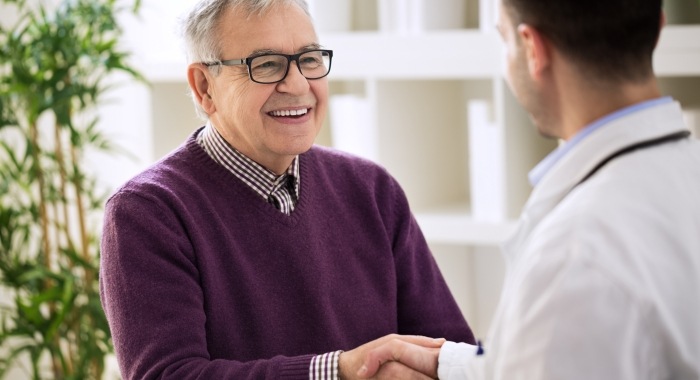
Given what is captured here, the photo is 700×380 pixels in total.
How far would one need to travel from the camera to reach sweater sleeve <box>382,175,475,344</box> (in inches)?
81.7

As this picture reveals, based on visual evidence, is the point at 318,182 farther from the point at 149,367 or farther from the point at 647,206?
the point at 647,206

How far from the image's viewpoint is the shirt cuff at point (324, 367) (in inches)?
67.5

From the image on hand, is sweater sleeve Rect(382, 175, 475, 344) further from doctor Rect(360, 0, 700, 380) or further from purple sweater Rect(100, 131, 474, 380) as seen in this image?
doctor Rect(360, 0, 700, 380)


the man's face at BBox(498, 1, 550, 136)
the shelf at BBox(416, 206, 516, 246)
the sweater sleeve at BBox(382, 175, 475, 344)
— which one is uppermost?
the man's face at BBox(498, 1, 550, 136)

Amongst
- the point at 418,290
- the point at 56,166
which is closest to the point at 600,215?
the point at 418,290

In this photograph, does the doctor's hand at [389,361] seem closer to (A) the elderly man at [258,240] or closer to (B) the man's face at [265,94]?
(A) the elderly man at [258,240]

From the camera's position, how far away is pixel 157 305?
1.71 m

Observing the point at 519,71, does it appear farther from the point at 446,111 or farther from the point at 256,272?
the point at 446,111

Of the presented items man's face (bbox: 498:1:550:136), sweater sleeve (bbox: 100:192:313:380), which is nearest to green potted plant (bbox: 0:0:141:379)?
sweater sleeve (bbox: 100:192:313:380)

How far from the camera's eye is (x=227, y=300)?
5.98 ft

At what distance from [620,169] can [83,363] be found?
225 cm

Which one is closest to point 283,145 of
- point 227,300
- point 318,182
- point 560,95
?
point 318,182

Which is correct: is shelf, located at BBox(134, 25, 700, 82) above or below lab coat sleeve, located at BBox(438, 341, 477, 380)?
above

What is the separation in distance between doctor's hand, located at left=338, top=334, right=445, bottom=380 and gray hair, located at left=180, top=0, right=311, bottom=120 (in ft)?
1.95
